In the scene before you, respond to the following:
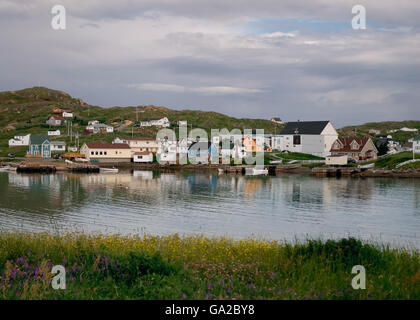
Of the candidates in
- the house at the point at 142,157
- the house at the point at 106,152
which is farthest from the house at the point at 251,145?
the house at the point at 106,152

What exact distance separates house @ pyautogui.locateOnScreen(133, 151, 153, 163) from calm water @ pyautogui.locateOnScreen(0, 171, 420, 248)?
48118 millimetres

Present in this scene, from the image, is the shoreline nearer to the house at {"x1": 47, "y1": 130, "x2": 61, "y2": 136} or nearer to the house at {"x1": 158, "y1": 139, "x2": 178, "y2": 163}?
the house at {"x1": 158, "y1": 139, "x2": 178, "y2": 163}

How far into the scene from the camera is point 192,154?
114812 millimetres

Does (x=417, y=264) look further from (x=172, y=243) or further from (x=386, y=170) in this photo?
(x=386, y=170)

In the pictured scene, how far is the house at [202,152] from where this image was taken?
366ft

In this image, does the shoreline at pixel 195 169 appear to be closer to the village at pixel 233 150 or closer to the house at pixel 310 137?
the village at pixel 233 150

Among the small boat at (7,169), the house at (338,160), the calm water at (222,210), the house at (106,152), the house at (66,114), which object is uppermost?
the house at (66,114)

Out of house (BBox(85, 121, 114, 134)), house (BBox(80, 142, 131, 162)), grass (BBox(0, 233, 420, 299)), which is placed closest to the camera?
grass (BBox(0, 233, 420, 299))

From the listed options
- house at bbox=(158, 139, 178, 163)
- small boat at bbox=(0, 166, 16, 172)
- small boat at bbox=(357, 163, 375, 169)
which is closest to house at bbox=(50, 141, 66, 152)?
small boat at bbox=(0, 166, 16, 172)

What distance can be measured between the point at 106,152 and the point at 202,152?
25.7 metres

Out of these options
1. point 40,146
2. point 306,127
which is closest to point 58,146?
point 40,146

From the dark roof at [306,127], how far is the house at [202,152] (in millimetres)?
24093

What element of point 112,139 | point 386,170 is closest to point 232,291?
point 386,170

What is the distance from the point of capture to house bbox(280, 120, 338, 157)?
115 m
